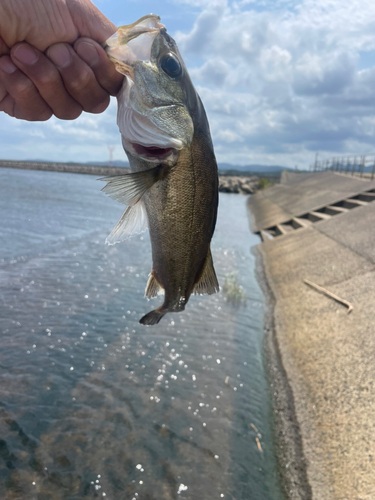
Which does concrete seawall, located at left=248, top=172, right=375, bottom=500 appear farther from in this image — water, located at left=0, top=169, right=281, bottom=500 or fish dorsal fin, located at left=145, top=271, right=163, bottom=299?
fish dorsal fin, located at left=145, top=271, right=163, bottom=299

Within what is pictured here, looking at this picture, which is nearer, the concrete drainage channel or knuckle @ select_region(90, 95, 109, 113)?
knuckle @ select_region(90, 95, 109, 113)

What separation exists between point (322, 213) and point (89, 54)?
64.0 ft

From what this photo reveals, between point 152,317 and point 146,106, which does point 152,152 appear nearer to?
point 146,106

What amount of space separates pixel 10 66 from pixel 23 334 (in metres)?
6.11

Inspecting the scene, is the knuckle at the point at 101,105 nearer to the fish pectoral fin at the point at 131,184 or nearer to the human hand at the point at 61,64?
the human hand at the point at 61,64

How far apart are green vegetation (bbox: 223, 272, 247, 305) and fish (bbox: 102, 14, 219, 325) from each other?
910 cm

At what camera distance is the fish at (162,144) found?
2203 millimetres

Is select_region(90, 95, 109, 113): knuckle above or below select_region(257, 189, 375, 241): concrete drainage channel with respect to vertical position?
above

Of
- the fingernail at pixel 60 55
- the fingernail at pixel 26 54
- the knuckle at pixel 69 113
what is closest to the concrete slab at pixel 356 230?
the knuckle at pixel 69 113

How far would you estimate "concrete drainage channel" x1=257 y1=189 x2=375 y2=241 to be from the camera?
60.5ft

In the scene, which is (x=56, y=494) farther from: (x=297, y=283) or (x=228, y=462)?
(x=297, y=283)

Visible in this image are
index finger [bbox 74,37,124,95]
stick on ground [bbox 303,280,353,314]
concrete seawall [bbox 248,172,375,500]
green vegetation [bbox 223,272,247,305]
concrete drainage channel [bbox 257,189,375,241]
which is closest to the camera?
index finger [bbox 74,37,124,95]

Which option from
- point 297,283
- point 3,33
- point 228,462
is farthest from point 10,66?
point 297,283

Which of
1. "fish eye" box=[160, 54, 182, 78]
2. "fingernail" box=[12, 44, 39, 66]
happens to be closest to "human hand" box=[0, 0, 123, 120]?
"fingernail" box=[12, 44, 39, 66]
